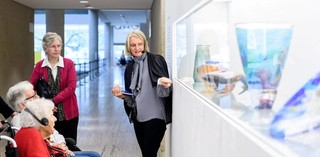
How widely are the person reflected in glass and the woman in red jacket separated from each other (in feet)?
2.19

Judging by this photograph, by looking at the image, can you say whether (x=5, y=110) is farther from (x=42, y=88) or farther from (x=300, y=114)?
(x=300, y=114)

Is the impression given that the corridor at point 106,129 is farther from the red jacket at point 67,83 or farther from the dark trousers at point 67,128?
the red jacket at point 67,83

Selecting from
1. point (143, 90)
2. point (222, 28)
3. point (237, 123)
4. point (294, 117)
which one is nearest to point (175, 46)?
point (143, 90)

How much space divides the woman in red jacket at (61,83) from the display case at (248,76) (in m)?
1.93

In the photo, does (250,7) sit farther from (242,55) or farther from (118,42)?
(118,42)

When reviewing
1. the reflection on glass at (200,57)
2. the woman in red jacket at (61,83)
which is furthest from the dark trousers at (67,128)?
the reflection on glass at (200,57)

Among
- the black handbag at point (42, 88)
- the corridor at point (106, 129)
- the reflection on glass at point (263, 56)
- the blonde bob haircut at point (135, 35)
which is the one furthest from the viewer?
the corridor at point (106, 129)

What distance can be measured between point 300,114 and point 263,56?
24 cm

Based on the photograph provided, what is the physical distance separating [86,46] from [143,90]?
713 inches

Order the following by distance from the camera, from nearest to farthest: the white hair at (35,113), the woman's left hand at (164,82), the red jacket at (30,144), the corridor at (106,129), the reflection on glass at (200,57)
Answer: the reflection on glass at (200,57)
the red jacket at (30,144)
the white hair at (35,113)
the woman's left hand at (164,82)
the corridor at (106,129)

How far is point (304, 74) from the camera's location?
93 centimetres

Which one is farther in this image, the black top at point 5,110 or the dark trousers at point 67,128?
the dark trousers at point 67,128

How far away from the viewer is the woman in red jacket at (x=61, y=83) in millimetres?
3879

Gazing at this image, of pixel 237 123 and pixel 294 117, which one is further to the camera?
pixel 237 123
